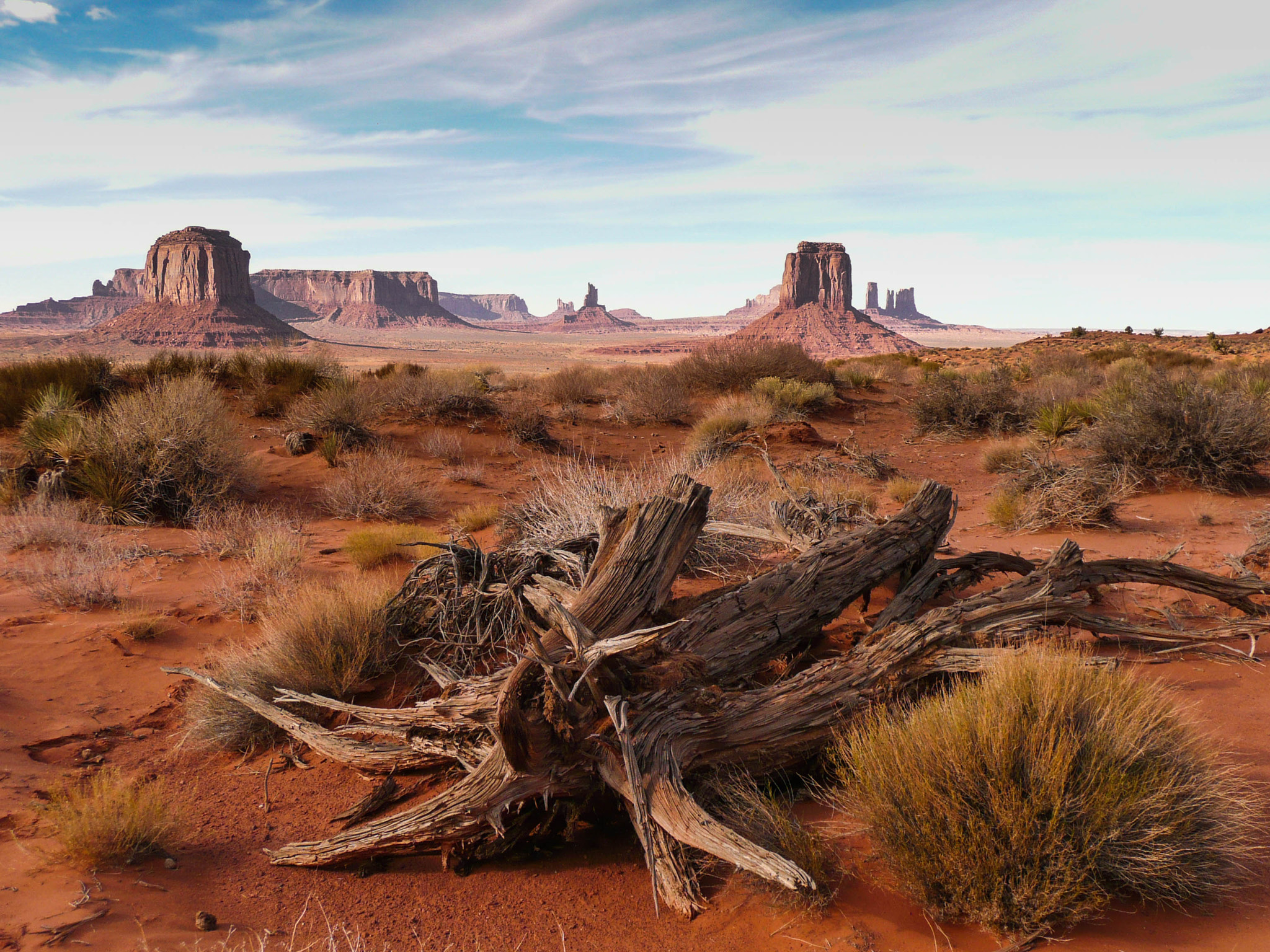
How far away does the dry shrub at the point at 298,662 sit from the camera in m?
4.50

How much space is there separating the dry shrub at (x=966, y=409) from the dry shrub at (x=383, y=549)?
41.3 ft

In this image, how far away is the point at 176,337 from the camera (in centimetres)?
10369

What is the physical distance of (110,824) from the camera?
10.3ft

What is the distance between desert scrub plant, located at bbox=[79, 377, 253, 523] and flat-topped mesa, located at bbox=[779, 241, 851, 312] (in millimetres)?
119160

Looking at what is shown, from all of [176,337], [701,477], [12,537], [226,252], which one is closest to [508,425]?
[701,477]

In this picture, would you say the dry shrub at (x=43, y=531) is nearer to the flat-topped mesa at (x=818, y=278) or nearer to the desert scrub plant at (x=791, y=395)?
the desert scrub plant at (x=791, y=395)

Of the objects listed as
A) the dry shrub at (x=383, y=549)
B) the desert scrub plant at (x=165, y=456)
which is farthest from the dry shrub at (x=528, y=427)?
the dry shrub at (x=383, y=549)

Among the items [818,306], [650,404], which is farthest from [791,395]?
[818,306]

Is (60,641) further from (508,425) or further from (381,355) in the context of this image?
(381,355)

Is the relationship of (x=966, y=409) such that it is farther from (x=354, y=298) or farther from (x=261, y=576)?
(x=354, y=298)

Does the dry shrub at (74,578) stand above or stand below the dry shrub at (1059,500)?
below

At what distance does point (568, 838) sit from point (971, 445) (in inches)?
569

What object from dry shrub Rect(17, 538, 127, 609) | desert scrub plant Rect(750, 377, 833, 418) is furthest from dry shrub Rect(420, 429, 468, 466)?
desert scrub plant Rect(750, 377, 833, 418)

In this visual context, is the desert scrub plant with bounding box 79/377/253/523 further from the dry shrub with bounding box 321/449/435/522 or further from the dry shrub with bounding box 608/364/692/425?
the dry shrub with bounding box 608/364/692/425
